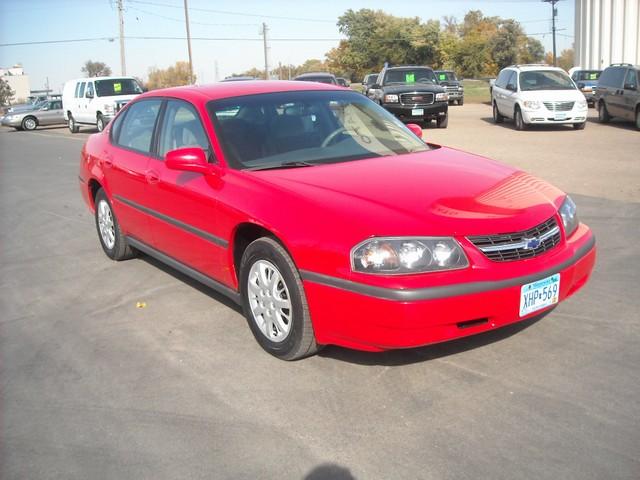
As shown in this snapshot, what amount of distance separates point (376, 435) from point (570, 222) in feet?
6.34

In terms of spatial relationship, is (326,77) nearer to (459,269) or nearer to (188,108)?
(188,108)

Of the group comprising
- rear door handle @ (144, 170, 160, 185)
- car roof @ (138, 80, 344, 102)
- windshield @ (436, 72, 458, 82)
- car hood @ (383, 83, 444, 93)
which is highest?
windshield @ (436, 72, 458, 82)

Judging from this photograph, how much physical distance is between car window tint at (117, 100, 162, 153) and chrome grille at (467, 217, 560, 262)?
298 cm

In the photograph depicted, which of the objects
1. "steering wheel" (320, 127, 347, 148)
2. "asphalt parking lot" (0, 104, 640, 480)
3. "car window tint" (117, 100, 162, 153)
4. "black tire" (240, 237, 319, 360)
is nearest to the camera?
"asphalt parking lot" (0, 104, 640, 480)

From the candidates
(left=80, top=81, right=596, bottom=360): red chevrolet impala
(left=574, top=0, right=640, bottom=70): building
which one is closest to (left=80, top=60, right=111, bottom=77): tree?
(left=574, top=0, right=640, bottom=70): building

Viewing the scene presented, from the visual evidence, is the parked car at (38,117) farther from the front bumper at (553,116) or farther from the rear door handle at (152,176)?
the rear door handle at (152,176)

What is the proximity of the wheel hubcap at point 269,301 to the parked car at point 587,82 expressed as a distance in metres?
24.8

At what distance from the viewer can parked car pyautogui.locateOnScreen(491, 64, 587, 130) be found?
59.0ft

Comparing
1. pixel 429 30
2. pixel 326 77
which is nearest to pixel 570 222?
pixel 326 77

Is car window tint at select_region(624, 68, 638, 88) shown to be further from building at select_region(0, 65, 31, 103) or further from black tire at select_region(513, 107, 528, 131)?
building at select_region(0, 65, 31, 103)

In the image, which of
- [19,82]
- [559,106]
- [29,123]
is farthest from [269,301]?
[19,82]

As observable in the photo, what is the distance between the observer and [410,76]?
21.6 m

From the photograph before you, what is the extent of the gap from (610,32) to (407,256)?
49.4m

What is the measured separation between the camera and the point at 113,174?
6152 mm
